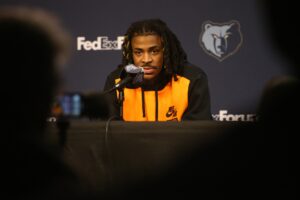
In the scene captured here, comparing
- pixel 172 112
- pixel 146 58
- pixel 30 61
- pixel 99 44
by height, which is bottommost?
pixel 172 112

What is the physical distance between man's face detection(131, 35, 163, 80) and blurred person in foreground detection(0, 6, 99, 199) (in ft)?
4.98

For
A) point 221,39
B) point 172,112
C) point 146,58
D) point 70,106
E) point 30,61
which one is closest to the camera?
point 30,61

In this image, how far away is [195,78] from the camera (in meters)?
2.25

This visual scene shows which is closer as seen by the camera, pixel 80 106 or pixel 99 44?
pixel 80 106

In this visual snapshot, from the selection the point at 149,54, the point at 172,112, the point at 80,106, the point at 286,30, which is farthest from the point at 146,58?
the point at 286,30

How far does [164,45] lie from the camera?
7.50 feet

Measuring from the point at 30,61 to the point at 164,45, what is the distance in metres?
1.65

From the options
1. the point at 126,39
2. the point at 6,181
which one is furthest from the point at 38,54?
the point at 126,39

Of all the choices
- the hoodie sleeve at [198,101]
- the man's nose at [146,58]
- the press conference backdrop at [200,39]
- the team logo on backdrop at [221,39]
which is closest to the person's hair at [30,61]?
the hoodie sleeve at [198,101]

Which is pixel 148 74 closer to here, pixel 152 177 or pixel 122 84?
pixel 122 84

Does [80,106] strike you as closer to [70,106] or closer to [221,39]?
[70,106]

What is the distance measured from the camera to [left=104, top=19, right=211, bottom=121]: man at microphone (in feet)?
7.03

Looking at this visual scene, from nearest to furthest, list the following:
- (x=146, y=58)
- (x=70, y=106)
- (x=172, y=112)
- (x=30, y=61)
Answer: (x=30, y=61) → (x=70, y=106) → (x=172, y=112) → (x=146, y=58)

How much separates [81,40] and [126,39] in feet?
2.82
